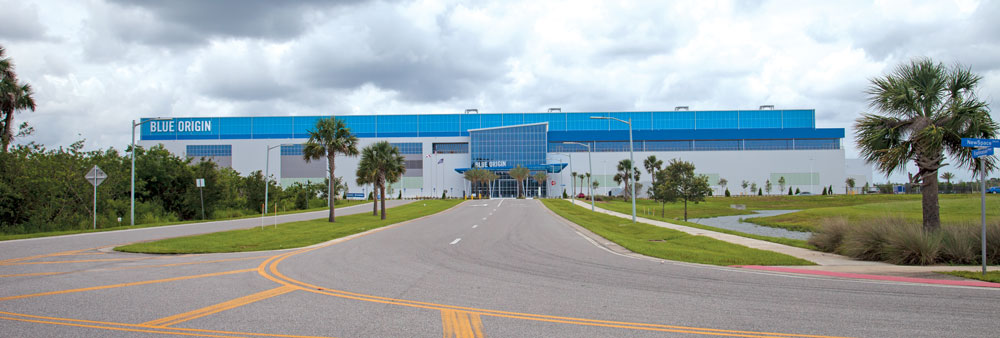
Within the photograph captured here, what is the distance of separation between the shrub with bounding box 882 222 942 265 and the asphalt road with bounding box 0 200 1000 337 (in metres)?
3.83

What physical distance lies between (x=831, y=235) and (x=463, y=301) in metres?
12.8

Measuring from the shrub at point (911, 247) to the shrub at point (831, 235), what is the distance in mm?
2184

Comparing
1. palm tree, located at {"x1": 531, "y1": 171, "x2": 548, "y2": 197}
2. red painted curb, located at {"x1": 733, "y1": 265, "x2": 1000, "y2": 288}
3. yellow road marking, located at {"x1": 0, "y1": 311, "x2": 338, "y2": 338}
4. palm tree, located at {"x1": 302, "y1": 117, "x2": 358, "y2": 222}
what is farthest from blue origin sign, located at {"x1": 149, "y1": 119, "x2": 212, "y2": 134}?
red painted curb, located at {"x1": 733, "y1": 265, "x2": 1000, "y2": 288}

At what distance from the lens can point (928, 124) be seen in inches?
584

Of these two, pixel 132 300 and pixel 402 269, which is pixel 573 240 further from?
pixel 132 300

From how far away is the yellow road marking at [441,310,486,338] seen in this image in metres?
6.09

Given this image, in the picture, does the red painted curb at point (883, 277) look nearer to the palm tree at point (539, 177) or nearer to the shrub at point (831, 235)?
the shrub at point (831, 235)

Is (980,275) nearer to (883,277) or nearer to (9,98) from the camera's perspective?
(883,277)

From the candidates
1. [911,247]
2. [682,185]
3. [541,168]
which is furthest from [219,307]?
[541,168]

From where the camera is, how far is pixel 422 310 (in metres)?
7.41

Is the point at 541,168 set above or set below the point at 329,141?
above

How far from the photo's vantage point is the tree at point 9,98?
118 feet

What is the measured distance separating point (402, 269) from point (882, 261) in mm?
11322

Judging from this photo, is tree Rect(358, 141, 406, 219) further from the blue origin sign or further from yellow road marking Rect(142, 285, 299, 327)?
the blue origin sign
